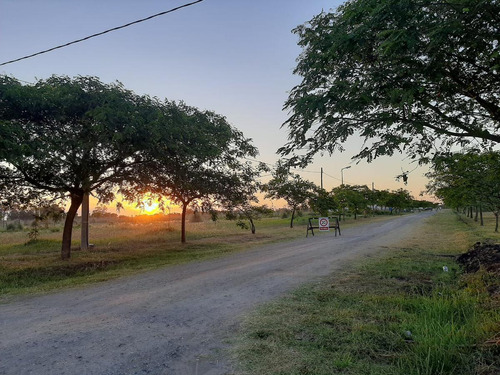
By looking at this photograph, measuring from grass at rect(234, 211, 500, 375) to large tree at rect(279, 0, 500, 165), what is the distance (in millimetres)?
3044

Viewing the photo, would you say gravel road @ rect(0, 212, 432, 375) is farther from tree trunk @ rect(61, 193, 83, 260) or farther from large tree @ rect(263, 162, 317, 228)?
large tree @ rect(263, 162, 317, 228)

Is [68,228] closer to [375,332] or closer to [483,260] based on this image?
[375,332]

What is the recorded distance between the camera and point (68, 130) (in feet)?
36.5

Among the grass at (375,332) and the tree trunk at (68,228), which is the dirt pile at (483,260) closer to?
the grass at (375,332)

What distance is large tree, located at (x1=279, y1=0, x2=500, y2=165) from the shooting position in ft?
16.7

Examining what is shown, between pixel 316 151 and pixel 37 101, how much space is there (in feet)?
28.4

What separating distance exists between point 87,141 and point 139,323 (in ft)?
25.8

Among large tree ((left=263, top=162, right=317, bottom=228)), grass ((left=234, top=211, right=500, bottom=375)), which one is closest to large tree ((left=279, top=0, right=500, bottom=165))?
grass ((left=234, top=211, right=500, bottom=375))

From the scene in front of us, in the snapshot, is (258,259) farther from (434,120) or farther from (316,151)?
(434,120)

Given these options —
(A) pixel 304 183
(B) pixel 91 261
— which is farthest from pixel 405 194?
(B) pixel 91 261

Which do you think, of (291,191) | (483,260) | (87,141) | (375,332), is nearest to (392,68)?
(375,332)

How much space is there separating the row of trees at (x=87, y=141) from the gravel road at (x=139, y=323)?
15.3 ft

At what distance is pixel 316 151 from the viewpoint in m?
7.89

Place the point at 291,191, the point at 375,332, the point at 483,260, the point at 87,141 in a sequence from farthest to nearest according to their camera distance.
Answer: the point at 291,191, the point at 87,141, the point at 483,260, the point at 375,332
